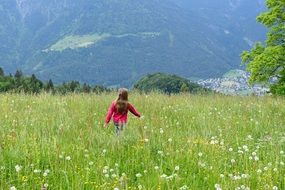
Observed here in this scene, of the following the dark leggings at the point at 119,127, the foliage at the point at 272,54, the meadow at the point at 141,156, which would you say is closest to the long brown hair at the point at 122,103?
the dark leggings at the point at 119,127

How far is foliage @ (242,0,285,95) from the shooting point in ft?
101

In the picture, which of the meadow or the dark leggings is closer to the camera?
the meadow

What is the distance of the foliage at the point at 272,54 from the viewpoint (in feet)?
101

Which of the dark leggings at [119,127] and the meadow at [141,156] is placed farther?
the dark leggings at [119,127]

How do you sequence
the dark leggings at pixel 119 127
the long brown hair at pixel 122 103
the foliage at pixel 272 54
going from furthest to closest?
the foliage at pixel 272 54
the long brown hair at pixel 122 103
the dark leggings at pixel 119 127

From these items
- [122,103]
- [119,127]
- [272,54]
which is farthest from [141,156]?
[272,54]

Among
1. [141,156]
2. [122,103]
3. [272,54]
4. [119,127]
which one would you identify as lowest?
[141,156]

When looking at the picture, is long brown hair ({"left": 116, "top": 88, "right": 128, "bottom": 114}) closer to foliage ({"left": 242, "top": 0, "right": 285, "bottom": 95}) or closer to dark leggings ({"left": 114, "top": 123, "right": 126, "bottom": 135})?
dark leggings ({"left": 114, "top": 123, "right": 126, "bottom": 135})

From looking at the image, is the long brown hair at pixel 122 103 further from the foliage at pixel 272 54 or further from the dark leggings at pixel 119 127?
the foliage at pixel 272 54

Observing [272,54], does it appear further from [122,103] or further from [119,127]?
[119,127]

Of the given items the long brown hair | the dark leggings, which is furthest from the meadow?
the long brown hair

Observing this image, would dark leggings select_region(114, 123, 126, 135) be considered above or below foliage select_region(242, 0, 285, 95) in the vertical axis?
below

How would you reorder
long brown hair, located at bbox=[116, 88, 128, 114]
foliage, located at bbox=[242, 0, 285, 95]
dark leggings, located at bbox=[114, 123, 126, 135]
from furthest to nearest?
foliage, located at bbox=[242, 0, 285, 95], long brown hair, located at bbox=[116, 88, 128, 114], dark leggings, located at bbox=[114, 123, 126, 135]

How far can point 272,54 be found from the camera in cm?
3069
